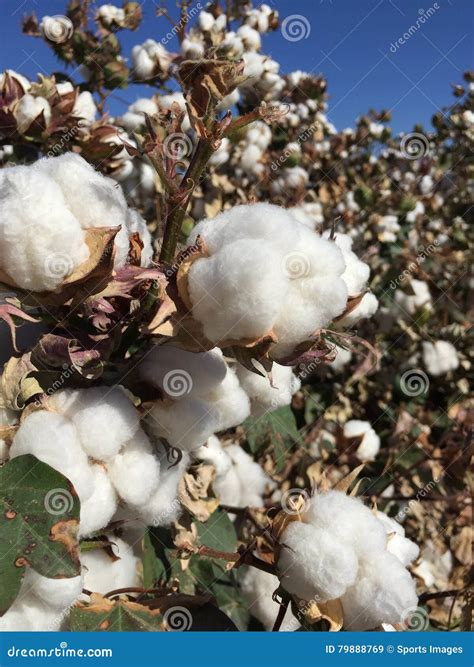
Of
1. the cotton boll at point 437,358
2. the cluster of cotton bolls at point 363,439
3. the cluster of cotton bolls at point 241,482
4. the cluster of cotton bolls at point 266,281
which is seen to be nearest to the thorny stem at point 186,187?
the cluster of cotton bolls at point 266,281

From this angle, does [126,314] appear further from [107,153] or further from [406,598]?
[107,153]

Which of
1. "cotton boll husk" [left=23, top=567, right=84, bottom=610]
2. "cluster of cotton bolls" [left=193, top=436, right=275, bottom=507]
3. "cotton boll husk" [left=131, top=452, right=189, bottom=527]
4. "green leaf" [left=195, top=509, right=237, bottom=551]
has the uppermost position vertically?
"cotton boll husk" [left=131, top=452, right=189, bottom=527]

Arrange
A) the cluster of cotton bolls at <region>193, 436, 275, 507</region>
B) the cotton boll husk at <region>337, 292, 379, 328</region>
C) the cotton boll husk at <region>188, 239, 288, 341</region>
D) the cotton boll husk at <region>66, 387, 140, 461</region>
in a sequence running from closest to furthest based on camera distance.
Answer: the cotton boll husk at <region>188, 239, 288, 341</region>, the cotton boll husk at <region>66, 387, 140, 461</region>, the cotton boll husk at <region>337, 292, 379, 328</region>, the cluster of cotton bolls at <region>193, 436, 275, 507</region>

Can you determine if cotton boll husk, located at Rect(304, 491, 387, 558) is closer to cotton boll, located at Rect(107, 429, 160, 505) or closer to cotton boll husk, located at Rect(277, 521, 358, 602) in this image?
cotton boll husk, located at Rect(277, 521, 358, 602)

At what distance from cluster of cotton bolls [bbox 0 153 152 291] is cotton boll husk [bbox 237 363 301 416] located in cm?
37

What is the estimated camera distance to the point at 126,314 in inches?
28.5

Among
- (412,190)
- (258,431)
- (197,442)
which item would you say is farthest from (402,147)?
(197,442)

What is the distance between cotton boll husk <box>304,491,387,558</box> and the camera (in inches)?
31.7

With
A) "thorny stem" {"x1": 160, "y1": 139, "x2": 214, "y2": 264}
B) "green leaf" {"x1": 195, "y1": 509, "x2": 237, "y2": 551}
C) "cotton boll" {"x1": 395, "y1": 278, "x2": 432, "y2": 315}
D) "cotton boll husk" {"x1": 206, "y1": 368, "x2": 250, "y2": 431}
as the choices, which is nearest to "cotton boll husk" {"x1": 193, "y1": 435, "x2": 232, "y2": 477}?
"green leaf" {"x1": 195, "y1": 509, "x2": 237, "y2": 551}

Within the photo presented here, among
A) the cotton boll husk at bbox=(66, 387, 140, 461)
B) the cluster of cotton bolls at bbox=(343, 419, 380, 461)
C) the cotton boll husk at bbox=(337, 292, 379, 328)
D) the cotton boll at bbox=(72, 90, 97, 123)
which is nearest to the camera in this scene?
the cotton boll husk at bbox=(66, 387, 140, 461)

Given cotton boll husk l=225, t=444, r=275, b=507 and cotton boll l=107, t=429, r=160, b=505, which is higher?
cotton boll l=107, t=429, r=160, b=505

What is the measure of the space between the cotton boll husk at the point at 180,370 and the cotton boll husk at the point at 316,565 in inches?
9.0

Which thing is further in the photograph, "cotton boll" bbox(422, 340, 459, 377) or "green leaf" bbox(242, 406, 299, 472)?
"cotton boll" bbox(422, 340, 459, 377)

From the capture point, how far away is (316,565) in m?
0.75
